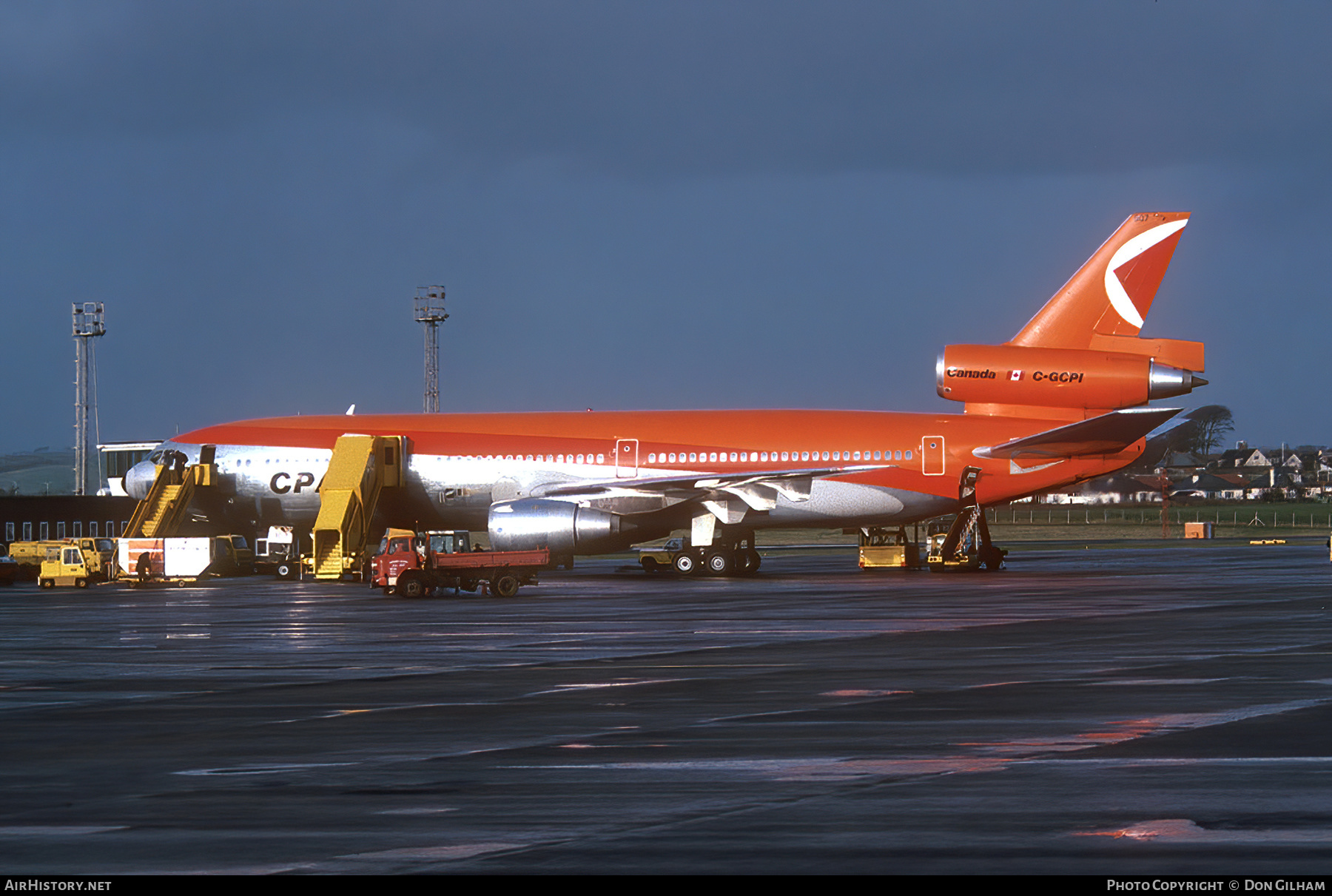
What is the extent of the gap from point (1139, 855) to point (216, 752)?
7237 millimetres

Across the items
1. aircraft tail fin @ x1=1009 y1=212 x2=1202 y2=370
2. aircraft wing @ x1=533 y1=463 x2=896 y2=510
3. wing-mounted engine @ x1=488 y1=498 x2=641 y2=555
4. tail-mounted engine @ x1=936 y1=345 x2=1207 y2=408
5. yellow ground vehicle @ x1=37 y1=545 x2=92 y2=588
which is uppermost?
aircraft tail fin @ x1=1009 y1=212 x2=1202 y2=370

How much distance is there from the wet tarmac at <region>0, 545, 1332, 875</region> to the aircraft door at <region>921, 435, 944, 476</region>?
587 inches

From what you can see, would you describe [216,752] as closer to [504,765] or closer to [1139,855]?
[504,765]

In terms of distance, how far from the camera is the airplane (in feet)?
128

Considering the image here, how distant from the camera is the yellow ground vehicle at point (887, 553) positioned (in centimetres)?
4403

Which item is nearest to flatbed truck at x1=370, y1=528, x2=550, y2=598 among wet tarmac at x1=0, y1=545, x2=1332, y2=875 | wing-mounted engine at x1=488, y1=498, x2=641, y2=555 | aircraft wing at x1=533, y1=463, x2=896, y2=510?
wing-mounted engine at x1=488, y1=498, x2=641, y2=555

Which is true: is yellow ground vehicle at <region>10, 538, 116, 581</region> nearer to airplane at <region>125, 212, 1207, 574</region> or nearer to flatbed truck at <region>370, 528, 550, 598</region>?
airplane at <region>125, 212, 1207, 574</region>

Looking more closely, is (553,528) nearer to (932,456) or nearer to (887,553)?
(932,456)

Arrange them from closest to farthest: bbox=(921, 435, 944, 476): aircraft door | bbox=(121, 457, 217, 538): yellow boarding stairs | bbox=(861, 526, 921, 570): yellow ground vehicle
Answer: bbox=(921, 435, 944, 476): aircraft door < bbox=(861, 526, 921, 570): yellow ground vehicle < bbox=(121, 457, 217, 538): yellow boarding stairs

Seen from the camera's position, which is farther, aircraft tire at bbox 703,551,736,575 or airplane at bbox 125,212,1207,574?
aircraft tire at bbox 703,551,736,575

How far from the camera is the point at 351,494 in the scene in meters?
41.7

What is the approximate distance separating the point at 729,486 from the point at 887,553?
6970 mm

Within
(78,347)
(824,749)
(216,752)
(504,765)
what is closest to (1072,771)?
(824,749)

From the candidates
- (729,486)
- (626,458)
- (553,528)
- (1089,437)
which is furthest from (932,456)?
(553,528)
